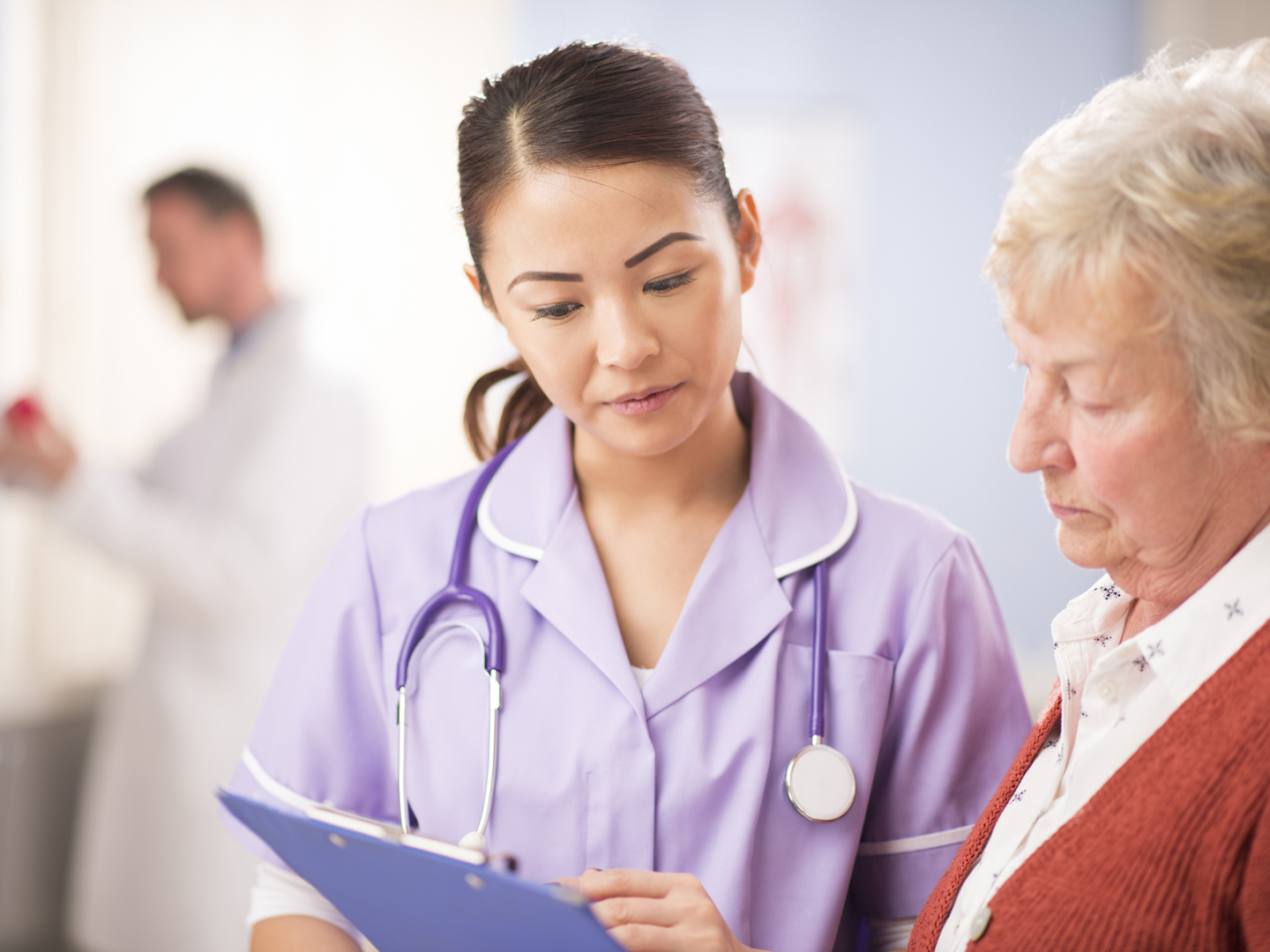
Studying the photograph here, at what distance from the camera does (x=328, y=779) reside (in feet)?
3.69

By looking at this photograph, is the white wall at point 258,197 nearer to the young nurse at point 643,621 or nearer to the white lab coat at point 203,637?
the white lab coat at point 203,637

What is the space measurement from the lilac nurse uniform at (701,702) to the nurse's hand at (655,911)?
0.11 meters

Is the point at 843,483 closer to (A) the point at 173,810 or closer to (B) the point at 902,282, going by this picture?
(A) the point at 173,810

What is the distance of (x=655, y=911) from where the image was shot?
84 centimetres

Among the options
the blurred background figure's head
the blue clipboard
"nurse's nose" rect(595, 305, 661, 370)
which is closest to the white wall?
the blurred background figure's head

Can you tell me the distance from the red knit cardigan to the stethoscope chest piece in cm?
19

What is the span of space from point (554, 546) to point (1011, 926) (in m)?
0.53

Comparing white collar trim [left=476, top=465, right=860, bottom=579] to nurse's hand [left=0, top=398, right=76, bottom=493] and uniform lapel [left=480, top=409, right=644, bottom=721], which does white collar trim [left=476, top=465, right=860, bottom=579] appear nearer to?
uniform lapel [left=480, top=409, right=644, bottom=721]

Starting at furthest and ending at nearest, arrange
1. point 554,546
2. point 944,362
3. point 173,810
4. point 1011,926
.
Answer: point 944,362, point 173,810, point 554,546, point 1011,926

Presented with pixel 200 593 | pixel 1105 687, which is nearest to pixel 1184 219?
pixel 1105 687

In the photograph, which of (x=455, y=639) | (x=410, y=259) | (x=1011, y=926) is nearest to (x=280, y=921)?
(x=455, y=639)

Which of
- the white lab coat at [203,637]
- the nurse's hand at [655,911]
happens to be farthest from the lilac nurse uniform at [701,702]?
the white lab coat at [203,637]

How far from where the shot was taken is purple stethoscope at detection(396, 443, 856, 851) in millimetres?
967

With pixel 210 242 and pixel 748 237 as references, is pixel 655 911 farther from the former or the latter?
pixel 210 242
